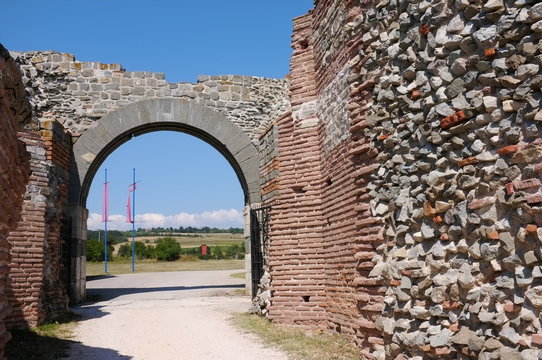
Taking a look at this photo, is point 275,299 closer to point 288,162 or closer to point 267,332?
point 267,332

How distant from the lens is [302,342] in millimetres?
6738

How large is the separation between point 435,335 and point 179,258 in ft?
123

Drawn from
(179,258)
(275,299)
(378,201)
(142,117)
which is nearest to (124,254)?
(179,258)

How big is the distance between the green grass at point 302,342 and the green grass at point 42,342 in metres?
2.57

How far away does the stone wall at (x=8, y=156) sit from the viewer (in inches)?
157

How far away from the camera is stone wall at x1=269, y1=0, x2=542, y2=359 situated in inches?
135

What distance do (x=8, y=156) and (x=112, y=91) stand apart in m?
8.39

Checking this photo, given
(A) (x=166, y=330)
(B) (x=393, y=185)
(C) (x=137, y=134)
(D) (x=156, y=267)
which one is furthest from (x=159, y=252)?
(B) (x=393, y=185)

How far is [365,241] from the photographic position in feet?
18.1

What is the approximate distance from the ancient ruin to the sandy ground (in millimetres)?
951

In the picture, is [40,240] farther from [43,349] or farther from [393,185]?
[393,185]

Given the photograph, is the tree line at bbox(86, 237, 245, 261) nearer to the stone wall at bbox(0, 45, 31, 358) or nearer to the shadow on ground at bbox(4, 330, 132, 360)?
the shadow on ground at bbox(4, 330, 132, 360)

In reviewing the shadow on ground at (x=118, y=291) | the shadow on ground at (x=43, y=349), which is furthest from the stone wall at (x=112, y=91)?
the shadow on ground at (x=43, y=349)

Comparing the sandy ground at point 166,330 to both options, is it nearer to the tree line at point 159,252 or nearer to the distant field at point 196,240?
the tree line at point 159,252
